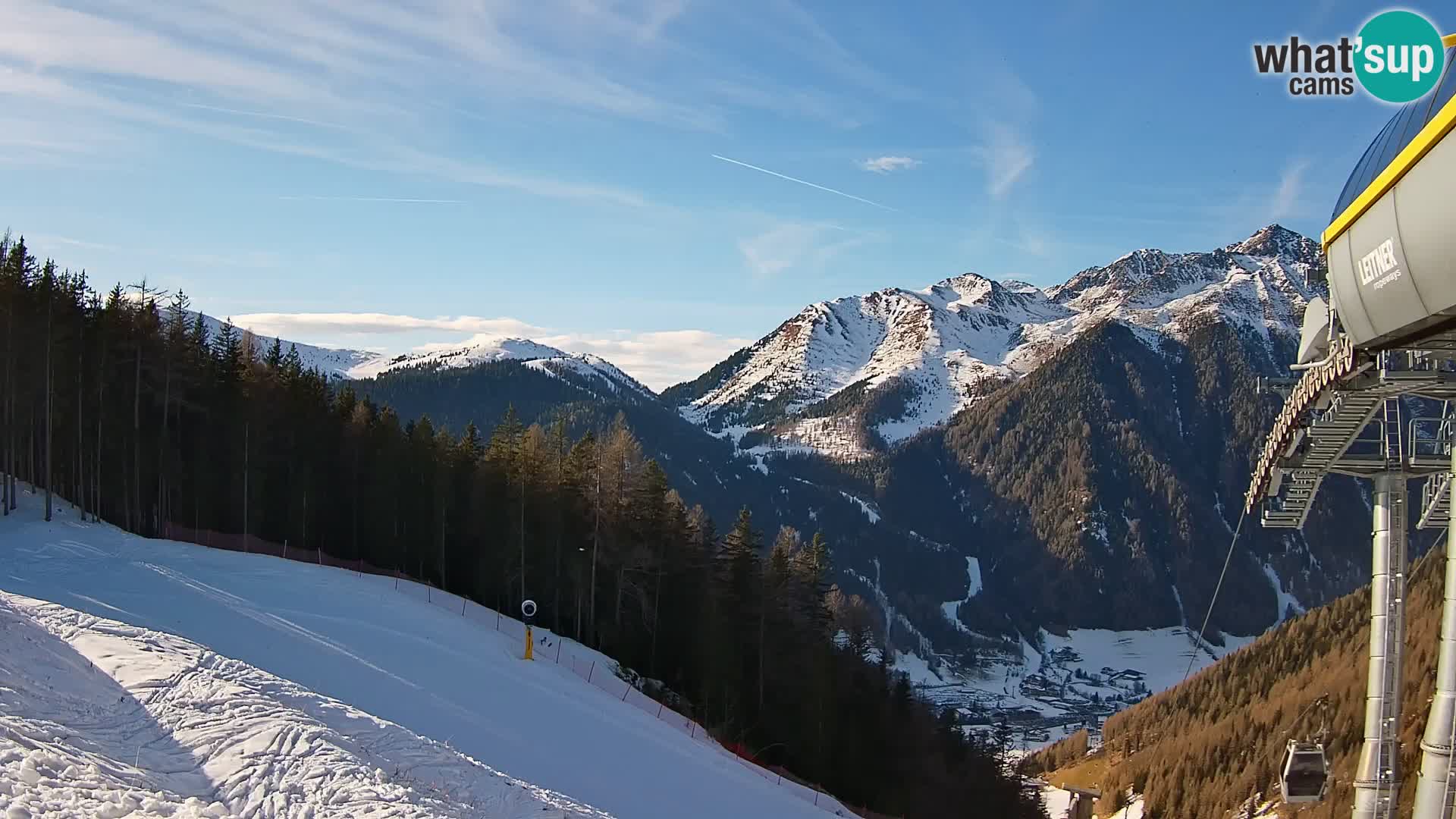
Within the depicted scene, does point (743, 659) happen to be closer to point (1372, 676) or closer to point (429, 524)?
point (429, 524)

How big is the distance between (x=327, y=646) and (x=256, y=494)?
81.0 feet

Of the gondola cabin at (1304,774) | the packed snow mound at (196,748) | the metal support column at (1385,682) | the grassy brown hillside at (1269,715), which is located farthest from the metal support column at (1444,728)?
the grassy brown hillside at (1269,715)

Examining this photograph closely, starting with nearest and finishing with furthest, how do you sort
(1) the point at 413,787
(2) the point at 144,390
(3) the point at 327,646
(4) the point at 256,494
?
(1) the point at 413,787 → (3) the point at 327,646 → (2) the point at 144,390 → (4) the point at 256,494

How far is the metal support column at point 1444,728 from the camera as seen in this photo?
423 inches

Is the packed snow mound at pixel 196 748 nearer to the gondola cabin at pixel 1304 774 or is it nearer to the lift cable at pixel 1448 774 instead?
the gondola cabin at pixel 1304 774

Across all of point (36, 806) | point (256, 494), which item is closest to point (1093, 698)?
point (256, 494)

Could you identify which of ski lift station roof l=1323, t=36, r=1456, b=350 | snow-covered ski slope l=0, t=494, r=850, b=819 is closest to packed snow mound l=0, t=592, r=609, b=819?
snow-covered ski slope l=0, t=494, r=850, b=819

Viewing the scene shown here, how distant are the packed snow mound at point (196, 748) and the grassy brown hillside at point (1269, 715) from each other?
82.3ft

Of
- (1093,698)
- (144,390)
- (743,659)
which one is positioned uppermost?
(144,390)

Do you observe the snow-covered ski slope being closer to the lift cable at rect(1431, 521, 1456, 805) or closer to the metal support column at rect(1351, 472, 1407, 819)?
the lift cable at rect(1431, 521, 1456, 805)

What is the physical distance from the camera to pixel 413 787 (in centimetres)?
1310

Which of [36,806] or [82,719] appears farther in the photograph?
[82,719]

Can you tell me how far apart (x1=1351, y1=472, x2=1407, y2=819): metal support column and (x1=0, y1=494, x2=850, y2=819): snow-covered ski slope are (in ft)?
35.3

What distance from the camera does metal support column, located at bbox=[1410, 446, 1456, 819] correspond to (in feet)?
35.3
